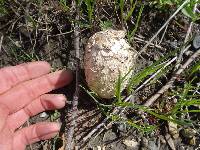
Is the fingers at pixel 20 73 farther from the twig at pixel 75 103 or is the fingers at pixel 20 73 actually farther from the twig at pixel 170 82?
the twig at pixel 170 82

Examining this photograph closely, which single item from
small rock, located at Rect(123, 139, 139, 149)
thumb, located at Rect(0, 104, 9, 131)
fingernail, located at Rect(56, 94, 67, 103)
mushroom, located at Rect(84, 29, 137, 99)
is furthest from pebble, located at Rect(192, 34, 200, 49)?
thumb, located at Rect(0, 104, 9, 131)

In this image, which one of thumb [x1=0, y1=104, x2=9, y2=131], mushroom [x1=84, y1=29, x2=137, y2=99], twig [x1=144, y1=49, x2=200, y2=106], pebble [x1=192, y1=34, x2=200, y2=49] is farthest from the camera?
pebble [x1=192, y1=34, x2=200, y2=49]

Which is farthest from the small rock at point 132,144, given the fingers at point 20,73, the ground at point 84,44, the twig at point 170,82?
the fingers at point 20,73

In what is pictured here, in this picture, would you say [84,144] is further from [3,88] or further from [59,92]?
[3,88]

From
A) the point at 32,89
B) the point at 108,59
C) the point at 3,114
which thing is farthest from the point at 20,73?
the point at 108,59

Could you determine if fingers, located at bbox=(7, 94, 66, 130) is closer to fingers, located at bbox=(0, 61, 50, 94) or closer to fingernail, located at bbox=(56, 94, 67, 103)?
fingernail, located at bbox=(56, 94, 67, 103)

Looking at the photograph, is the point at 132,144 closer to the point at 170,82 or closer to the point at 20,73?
the point at 170,82
